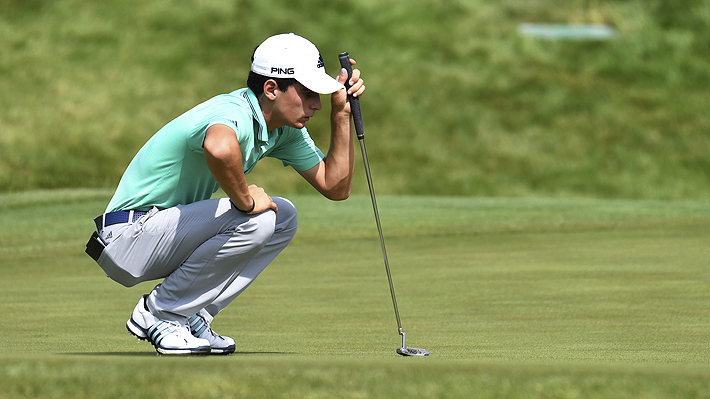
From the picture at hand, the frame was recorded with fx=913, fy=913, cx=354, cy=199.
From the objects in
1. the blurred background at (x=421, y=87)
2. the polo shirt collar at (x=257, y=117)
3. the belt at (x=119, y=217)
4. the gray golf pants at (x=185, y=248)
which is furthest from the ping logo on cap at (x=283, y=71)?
the blurred background at (x=421, y=87)

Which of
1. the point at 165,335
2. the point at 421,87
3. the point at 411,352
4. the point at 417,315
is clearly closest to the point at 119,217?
the point at 165,335

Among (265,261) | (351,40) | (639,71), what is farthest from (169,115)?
(265,261)

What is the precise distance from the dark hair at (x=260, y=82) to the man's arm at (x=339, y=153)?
324 millimetres

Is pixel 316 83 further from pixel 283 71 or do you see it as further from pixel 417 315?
pixel 417 315

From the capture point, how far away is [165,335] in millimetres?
3068

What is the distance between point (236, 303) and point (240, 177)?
1.84 metres

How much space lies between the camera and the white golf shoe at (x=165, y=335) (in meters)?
3.03

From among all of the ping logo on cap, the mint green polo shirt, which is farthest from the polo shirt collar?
Result: the ping logo on cap

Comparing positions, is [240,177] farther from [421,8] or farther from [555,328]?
[421,8]

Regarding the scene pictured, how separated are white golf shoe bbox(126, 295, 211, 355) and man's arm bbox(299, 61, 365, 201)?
2.44 feet

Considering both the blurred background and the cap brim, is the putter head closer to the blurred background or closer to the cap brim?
the cap brim

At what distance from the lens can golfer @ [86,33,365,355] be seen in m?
3.03

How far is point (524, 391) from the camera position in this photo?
1.96m

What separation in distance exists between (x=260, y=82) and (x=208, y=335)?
909mm
